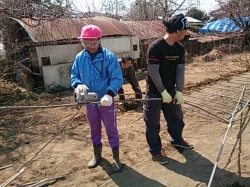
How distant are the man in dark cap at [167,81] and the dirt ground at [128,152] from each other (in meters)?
0.24

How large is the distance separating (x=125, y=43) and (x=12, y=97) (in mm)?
4401

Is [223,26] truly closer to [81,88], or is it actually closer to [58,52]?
[58,52]

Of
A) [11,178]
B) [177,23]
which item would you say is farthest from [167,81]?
[11,178]

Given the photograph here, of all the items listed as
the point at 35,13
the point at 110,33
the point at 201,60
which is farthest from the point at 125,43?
→ the point at 35,13

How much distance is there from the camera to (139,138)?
3689mm

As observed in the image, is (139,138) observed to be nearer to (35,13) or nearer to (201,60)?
(35,13)

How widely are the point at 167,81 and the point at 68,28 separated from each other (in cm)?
459

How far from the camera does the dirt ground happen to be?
Result: 269cm

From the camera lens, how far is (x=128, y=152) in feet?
10.8

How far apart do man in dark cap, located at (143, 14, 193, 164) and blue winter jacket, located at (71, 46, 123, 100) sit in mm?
384

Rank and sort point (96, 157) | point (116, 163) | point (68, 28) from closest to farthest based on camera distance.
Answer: point (116, 163), point (96, 157), point (68, 28)

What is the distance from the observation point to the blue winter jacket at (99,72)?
2668 mm

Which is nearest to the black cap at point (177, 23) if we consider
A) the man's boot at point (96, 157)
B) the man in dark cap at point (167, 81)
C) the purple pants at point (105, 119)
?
the man in dark cap at point (167, 81)

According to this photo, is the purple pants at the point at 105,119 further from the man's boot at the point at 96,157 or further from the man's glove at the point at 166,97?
the man's glove at the point at 166,97
